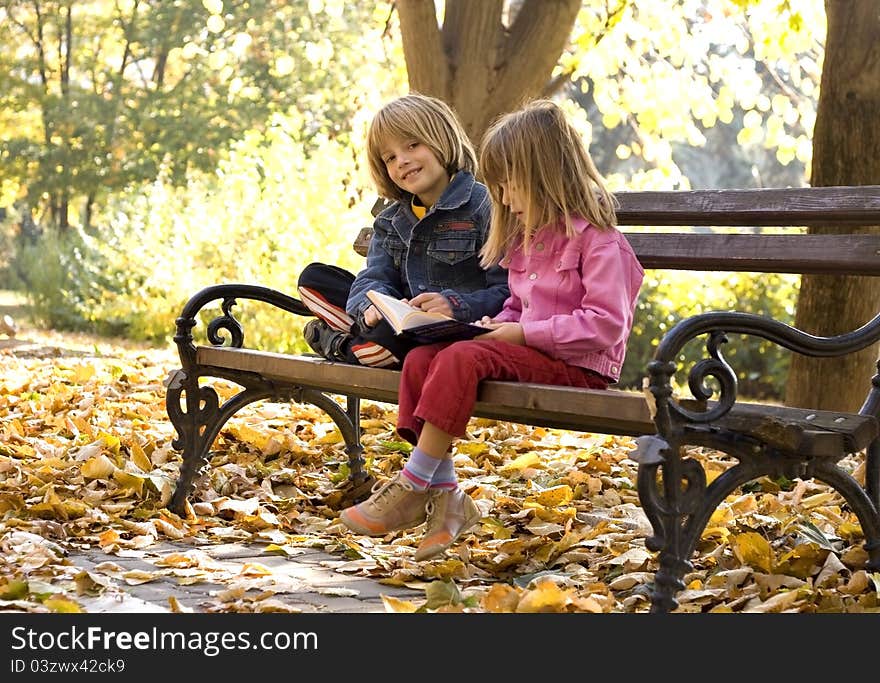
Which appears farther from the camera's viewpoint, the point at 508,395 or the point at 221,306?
the point at 221,306

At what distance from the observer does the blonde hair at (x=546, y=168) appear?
3.13 meters

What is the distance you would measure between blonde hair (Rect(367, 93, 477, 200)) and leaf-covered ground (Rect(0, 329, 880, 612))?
3.60 ft

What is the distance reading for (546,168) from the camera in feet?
10.3

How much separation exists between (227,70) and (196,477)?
23084 mm

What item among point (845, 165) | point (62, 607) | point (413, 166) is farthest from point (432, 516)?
point (845, 165)

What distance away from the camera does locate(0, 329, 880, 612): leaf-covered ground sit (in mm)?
2781

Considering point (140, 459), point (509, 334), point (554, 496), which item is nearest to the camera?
point (509, 334)

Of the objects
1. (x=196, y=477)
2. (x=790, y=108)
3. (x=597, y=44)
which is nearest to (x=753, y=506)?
(x=196, y=477)

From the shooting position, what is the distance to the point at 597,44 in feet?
25.1

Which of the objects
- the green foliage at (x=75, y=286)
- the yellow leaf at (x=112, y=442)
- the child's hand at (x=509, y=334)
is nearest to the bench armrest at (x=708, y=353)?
the child's hand at (x=509, y=334)

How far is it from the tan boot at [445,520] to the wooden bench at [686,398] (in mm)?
244

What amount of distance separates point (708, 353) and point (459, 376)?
2.13 feet

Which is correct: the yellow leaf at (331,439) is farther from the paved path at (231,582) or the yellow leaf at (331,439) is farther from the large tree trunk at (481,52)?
the large tree trunk at (481,52)

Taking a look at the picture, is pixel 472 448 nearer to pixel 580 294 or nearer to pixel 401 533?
pixel 401 533
